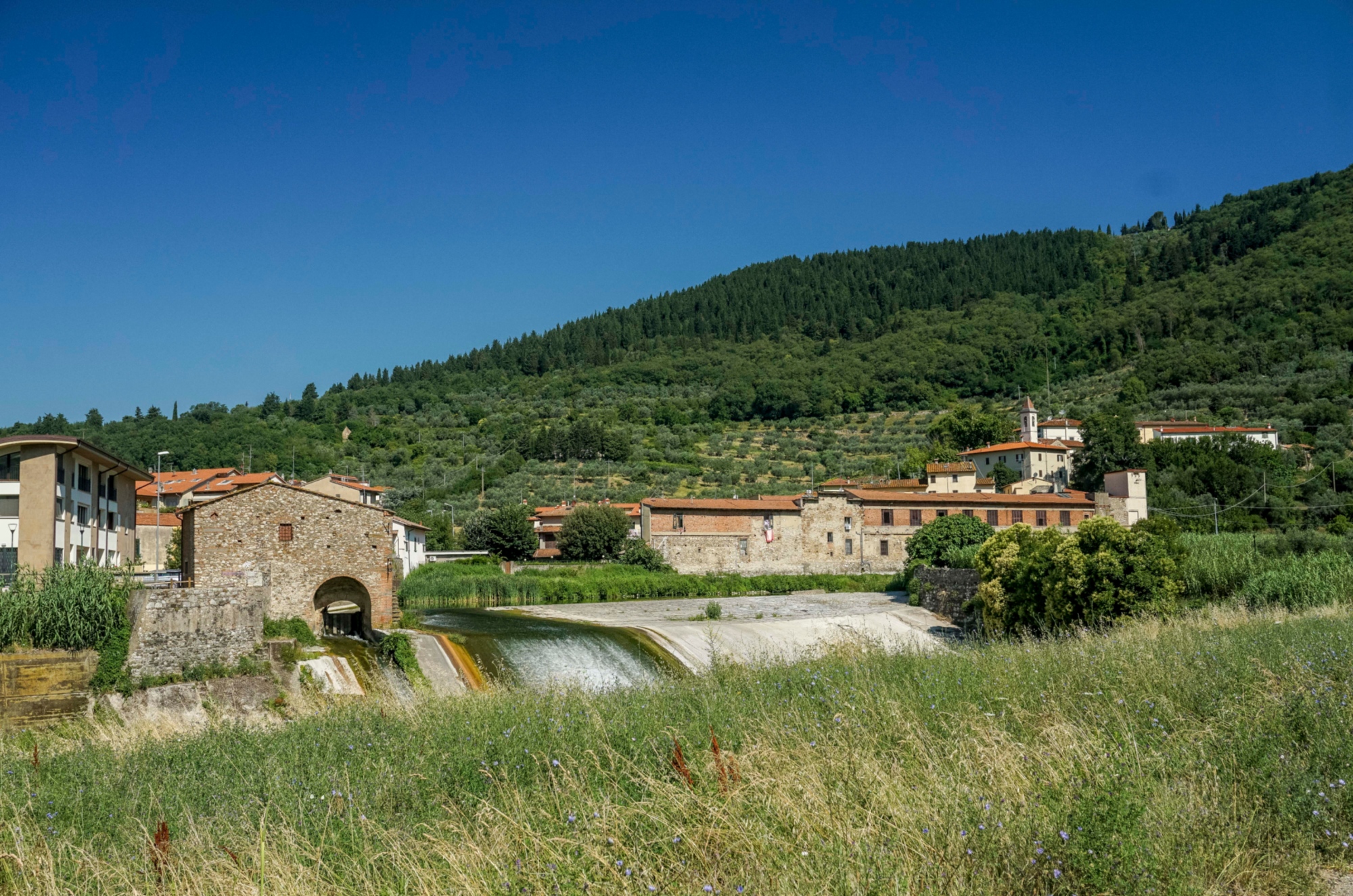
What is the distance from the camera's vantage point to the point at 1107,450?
217 feet

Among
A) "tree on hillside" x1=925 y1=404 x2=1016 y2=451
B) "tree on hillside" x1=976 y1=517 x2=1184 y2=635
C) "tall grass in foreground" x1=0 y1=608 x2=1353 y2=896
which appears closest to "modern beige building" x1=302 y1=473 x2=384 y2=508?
"tree on hillside" x1=976 y1=517 x2=1184 y2=635

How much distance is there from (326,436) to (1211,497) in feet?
293

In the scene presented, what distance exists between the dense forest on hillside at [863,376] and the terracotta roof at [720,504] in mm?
22910

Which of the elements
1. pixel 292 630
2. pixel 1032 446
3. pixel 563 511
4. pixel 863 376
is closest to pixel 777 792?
pixel 292 630

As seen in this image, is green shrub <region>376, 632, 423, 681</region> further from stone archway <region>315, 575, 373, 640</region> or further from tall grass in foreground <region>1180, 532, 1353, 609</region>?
tall grass in foreground <region>1180, 532, 1353, 609</region>

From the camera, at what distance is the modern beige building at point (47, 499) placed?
89.1 feet

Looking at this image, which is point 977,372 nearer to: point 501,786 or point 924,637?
point 924,637

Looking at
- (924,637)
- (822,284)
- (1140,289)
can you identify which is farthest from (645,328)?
(924,637)

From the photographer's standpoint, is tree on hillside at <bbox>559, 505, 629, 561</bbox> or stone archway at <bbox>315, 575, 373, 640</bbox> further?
tree on hillside at <bbox>559, 505, 629, 561</bbox>

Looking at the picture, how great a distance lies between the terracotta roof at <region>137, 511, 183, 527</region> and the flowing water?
28.6 meters

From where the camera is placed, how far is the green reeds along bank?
143ft

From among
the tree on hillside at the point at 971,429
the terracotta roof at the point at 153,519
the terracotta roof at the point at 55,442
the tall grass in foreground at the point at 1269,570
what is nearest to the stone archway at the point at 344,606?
the terracotta roof at the point at 55,442

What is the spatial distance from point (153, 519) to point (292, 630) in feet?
111

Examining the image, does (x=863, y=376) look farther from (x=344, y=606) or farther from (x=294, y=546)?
(x=294, y=546)
